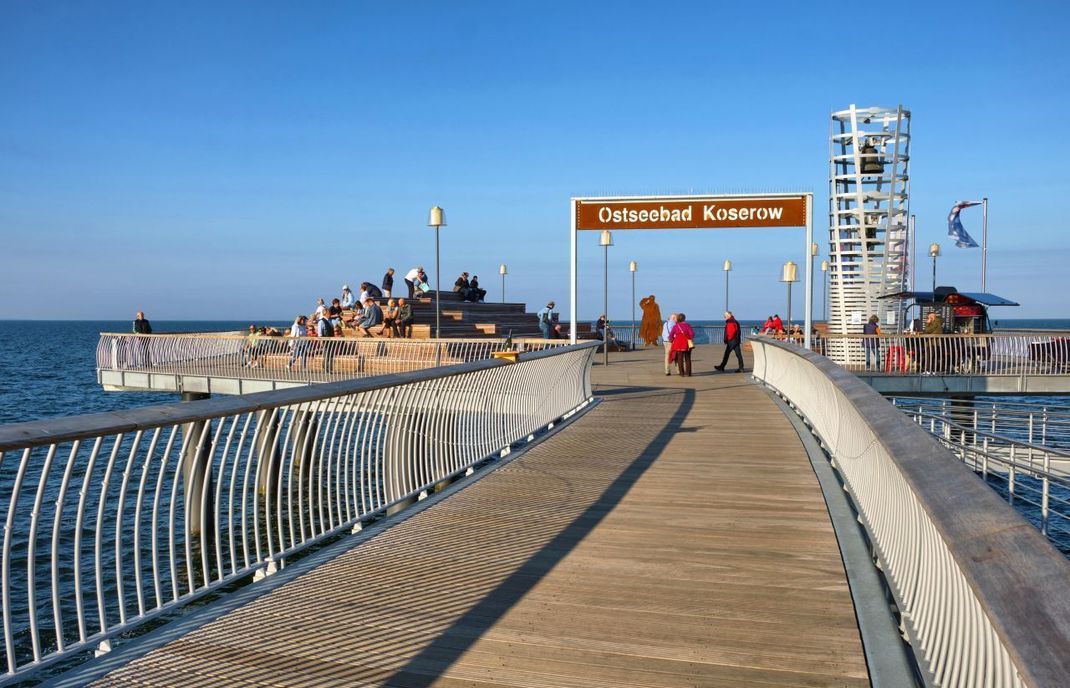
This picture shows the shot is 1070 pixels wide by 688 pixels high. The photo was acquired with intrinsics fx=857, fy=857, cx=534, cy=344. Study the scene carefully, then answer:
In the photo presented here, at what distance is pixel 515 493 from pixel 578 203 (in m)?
10.8

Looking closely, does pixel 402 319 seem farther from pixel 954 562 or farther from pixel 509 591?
pixel 954 562

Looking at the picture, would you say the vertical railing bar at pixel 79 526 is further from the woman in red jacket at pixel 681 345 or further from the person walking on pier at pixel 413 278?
the person walking on pier at pixel 413 278

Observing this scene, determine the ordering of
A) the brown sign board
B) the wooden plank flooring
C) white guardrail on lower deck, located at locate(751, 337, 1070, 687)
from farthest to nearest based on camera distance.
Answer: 1. the brown sign board
2. the wooden plank flooring
3. white guardrail on lower deck, located at locate(751, 337, 1070, 687)

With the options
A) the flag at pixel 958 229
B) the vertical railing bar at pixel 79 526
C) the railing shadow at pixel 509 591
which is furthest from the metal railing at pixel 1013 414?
the flag at pixel 958 229

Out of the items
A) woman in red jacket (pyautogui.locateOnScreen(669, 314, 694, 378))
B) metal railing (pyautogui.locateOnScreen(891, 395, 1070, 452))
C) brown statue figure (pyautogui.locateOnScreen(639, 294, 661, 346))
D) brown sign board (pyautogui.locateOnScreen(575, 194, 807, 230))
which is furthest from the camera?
brown statue figure (pyautogui.locateOnScreen(639, 294, 661, 346))

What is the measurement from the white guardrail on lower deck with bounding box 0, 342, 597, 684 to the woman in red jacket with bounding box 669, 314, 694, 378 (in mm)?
6543

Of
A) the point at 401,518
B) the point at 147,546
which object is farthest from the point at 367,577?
the point at 147,546

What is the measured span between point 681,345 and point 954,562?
64.7 ft

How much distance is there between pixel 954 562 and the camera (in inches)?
111

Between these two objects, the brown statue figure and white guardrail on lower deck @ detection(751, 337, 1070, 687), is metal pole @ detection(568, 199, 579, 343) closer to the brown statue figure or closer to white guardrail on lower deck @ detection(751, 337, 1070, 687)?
white guardrail on lower deck @ detection(751, 337, 1070, 687)

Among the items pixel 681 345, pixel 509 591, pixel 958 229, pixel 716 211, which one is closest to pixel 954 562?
pixel 509 591

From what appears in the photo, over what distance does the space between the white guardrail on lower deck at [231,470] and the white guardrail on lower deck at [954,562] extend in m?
3.22

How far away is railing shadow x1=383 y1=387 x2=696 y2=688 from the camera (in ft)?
12.7

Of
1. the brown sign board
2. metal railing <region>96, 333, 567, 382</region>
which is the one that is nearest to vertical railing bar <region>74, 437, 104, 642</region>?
the brown sign board
